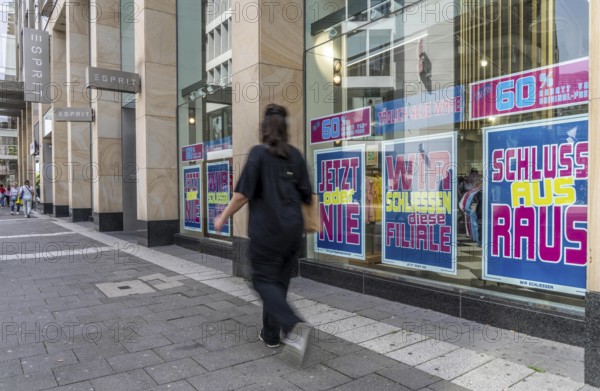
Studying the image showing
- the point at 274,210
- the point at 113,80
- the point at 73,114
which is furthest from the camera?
the point at 73,114

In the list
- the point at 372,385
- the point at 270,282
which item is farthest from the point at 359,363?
the point at 270,282

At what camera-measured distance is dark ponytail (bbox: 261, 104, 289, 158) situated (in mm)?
3504

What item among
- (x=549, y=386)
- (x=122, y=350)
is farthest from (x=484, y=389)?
(x=122, y=350)

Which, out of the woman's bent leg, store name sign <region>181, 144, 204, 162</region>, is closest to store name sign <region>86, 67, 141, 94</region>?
store name sign <region>181, 144, 204, 162</region>

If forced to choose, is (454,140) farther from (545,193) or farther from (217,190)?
(217,190)

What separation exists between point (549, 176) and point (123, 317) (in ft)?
15.6

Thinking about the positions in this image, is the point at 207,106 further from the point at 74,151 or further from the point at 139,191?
the point at 74,151

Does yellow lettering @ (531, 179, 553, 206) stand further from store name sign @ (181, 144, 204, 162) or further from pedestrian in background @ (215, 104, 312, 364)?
store name sign @ (181, 144, 204, 162)

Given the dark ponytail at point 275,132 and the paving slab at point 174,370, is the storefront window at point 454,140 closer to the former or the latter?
the dark ponytail at point 275,132

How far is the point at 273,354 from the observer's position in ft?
12.3

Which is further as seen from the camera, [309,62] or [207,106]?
[207,106]

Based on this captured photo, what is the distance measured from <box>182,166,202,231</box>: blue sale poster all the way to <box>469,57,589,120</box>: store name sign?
6.93 metres

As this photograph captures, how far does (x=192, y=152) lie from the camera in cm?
1045

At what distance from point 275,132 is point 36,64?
21219mm
